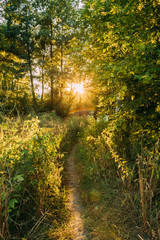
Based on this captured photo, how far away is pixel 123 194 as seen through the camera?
3.41m

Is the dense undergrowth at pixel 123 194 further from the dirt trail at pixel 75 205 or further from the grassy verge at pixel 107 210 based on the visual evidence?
the dirt trail at pixel 75 205

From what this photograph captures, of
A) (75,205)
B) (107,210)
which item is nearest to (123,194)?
(107,210)

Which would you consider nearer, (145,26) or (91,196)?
(145,26)

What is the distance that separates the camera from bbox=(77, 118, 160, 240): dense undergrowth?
2457mm

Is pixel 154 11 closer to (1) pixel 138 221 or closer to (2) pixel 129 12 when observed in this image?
(2) pixel 129 12

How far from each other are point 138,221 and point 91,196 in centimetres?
135

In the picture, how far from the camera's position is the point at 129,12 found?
3.20 meters

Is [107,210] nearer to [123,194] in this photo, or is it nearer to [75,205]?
[123,194]

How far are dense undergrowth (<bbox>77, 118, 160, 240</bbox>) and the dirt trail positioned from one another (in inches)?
6.1

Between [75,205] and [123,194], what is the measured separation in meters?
1.18

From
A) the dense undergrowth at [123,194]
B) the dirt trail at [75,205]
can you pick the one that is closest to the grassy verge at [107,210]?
the dense undergrowth at [123,194]

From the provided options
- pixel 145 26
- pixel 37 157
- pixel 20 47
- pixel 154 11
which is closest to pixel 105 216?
pixel 37 157

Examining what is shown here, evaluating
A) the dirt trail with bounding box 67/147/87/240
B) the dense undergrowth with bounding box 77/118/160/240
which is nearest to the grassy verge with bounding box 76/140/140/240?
the dense undergrowth with bounding box 77/118/160/240

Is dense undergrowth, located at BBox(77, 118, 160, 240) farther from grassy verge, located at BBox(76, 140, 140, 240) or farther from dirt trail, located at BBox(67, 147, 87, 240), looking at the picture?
dirt trail, located at BBox(67, 147, 87, 240)
